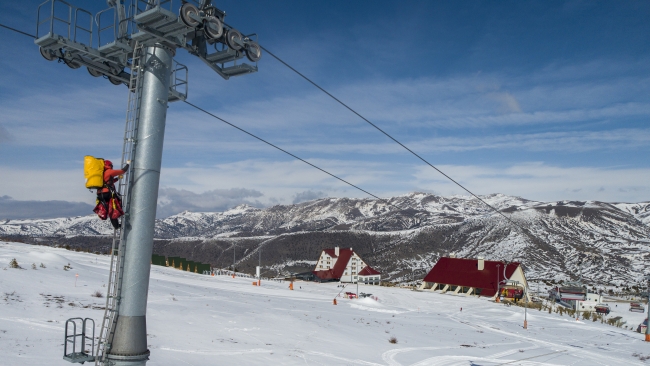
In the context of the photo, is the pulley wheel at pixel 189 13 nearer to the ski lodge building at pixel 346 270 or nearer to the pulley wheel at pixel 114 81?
the pulley wheel at pixel 114 81

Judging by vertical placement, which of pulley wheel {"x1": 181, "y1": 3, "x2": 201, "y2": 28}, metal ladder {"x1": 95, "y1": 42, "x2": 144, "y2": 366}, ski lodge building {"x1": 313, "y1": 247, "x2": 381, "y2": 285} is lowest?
ski lodge building {"x1": 313, "y1": 247, "x2": 381, "y2": 285}

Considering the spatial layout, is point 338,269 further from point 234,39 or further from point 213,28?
point 213,28

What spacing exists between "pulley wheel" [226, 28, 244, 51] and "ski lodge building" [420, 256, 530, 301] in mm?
52033

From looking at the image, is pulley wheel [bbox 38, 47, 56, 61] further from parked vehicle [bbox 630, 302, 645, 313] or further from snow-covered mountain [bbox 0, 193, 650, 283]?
snow-covered mountain [bbox 0, 193, 650, 283]

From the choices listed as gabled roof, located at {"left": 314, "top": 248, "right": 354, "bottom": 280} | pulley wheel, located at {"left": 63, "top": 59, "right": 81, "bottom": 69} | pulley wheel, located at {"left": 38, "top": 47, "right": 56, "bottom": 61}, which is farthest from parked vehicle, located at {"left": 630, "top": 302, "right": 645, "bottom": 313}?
pulley wheel, located at {"left": 38, "top": 47, "right": 56, "bottom": 61}

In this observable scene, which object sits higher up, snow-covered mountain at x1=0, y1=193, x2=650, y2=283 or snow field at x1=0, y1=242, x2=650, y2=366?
snow-covered mountain at x1=0, y1=193, x2=650, y2=283

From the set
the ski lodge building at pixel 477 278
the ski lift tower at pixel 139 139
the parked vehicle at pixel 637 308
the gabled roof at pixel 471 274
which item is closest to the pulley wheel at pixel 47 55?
the ski lift tower at pixel 139 139

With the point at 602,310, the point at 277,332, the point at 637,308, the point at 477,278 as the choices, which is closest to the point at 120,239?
the point at 277,332

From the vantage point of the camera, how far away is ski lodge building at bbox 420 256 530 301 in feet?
186

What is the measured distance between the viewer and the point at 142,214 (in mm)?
7801

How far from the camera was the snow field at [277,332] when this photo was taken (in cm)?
1395

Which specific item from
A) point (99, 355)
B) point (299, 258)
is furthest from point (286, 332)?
point (299, 258)

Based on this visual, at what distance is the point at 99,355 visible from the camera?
752 centimetres

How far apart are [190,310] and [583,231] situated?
154641 millimetres
